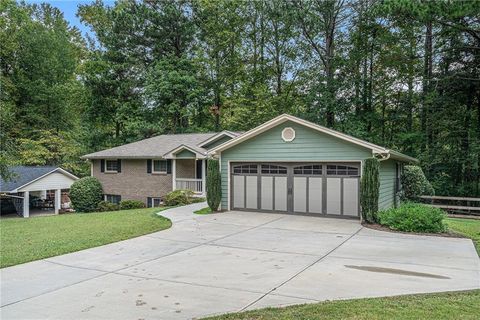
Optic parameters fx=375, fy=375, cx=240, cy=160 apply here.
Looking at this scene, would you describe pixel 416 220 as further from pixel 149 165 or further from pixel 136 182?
pixel 136 182

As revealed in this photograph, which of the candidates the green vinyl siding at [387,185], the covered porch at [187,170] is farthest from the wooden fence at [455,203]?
the covered porch at [187,170]

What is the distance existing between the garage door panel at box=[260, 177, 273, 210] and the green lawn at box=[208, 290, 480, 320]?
384 inches

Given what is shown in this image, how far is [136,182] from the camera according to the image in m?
22.7

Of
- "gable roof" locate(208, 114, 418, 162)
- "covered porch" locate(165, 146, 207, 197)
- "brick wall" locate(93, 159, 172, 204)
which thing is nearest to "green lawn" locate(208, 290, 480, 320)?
"gable roof" locate(208, 114, 418, 162)

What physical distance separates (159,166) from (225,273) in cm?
1588

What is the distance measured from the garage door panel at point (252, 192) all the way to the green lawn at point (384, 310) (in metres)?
10.1

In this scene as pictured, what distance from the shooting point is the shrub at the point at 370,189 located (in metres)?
12.5

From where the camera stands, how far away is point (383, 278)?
653 centimetres

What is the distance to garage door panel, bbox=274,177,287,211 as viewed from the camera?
14.8 metres

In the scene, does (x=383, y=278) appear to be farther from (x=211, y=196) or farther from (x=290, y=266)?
(x=211, y=196)

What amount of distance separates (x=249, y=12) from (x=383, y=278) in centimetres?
2979

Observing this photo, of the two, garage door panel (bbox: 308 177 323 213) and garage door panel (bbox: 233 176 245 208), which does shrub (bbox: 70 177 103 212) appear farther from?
garage door panel (bbox: 308 177 323 213)

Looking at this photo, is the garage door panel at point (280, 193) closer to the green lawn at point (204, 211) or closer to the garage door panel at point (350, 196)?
the garage door panel at point (350, 196)

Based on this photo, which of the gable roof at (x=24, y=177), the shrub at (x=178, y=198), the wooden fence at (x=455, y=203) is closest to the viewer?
the wooden fence at (x=455, y=203)
